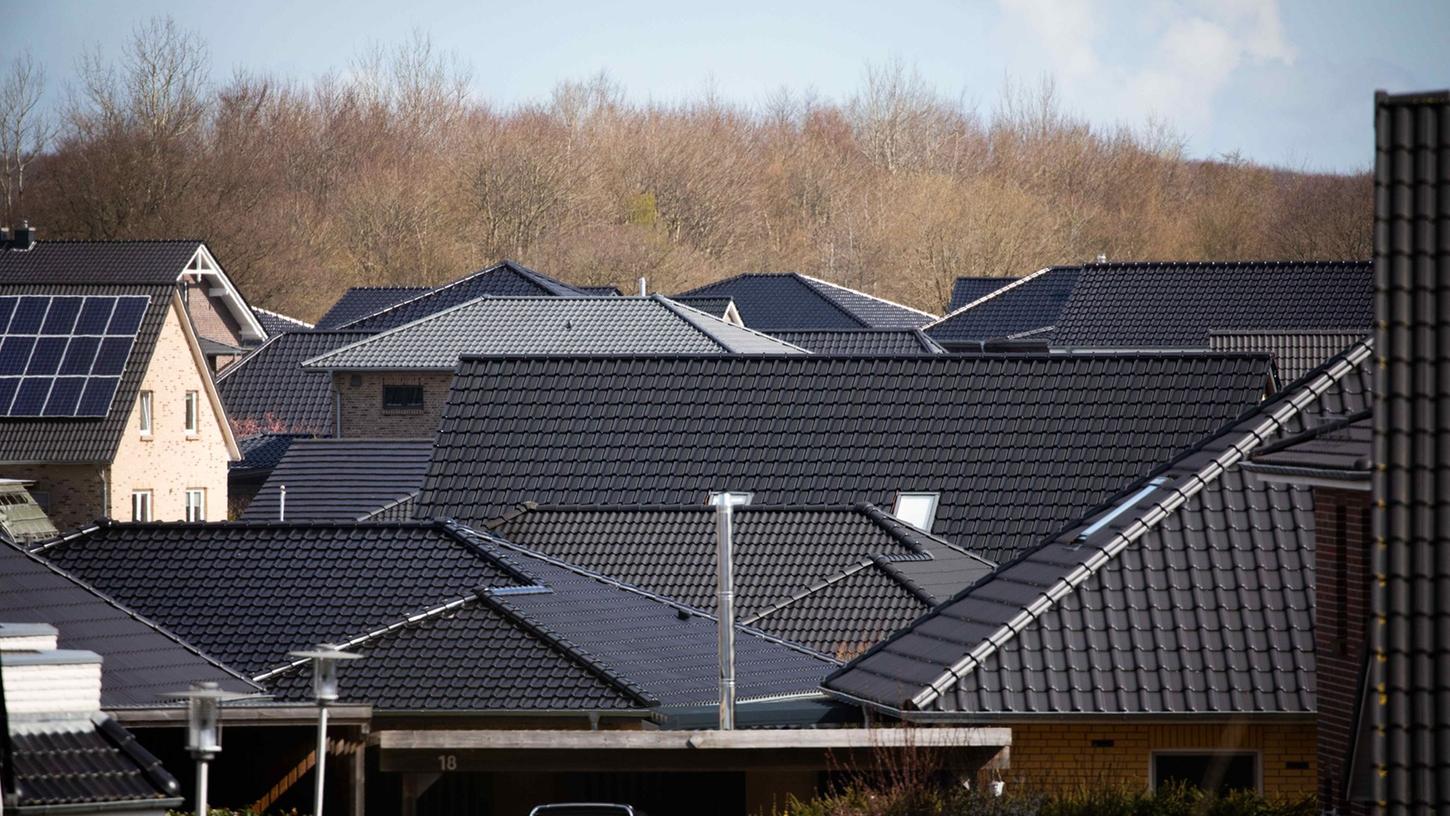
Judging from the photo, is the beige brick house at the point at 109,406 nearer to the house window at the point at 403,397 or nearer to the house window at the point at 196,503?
the house window at the point at 196,503

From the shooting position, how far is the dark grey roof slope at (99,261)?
57906 mm

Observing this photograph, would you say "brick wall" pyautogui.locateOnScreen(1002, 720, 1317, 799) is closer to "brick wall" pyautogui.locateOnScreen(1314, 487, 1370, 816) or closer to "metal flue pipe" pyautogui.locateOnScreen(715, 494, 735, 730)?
"brick wall" pyautogui.locateOnScreen(1314, 487, 1370, 816)

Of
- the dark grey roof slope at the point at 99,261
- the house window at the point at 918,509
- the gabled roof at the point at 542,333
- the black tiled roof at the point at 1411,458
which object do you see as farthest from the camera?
the dark grey roof slope at the point at 99,261

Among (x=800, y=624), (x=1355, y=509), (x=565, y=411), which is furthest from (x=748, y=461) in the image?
(x=1355, y=509)

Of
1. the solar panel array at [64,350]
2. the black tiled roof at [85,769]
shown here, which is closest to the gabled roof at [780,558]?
the black tiled roof at [85,769]

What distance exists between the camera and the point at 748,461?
30234 millimetres

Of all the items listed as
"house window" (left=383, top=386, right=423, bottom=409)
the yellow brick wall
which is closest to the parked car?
the yellow brick wall

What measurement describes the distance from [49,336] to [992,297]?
36073mm

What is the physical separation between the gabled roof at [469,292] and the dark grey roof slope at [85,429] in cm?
1419

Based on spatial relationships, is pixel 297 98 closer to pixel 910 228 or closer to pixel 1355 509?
pixel 910 228

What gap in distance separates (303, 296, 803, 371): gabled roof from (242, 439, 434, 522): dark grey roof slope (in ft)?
26.6

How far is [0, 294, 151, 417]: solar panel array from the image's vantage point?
41.7 metres

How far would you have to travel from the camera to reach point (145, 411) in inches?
1783

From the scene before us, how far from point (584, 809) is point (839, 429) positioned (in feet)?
53.2
